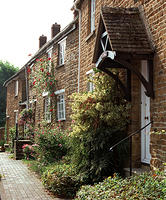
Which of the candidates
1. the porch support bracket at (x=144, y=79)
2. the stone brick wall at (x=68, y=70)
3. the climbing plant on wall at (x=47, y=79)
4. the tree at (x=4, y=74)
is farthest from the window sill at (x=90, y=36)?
the tree at (x=4, y=74)

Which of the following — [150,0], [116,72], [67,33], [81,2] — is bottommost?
[116,72]

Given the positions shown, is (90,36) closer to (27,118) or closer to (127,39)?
(127,39)

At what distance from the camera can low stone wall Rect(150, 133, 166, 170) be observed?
6.46m

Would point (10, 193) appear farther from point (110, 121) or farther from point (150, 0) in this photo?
point (150, 0)

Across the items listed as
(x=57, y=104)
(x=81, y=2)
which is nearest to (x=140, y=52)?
(x=81, y=2)

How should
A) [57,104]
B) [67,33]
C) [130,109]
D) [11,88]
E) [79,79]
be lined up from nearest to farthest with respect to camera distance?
[130,109] < [79,79] < [67,33] < [57,104] < [11,88]

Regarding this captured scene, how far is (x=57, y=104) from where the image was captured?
53.6ft

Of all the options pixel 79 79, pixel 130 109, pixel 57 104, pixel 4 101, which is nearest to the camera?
pixel 130 109

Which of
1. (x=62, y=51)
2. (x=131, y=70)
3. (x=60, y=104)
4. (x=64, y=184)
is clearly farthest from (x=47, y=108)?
(x=131, y=70)

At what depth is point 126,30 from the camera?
725 cm

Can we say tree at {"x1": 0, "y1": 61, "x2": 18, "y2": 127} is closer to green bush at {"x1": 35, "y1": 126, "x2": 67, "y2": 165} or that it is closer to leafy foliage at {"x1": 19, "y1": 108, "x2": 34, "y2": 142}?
leafy foliage at {"x1": 19, "y1": 108, "x2": 34, "y2": 142}

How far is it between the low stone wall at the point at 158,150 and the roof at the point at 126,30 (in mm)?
1949

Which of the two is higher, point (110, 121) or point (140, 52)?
point (140, 52)

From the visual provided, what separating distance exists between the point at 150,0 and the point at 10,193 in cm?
619
